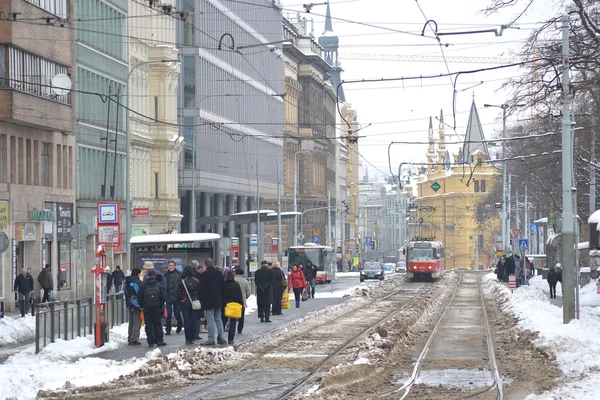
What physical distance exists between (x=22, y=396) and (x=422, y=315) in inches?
927

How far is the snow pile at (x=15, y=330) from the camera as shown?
30406 millimetres

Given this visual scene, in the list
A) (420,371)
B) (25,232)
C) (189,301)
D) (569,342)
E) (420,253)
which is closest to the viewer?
(420,371)

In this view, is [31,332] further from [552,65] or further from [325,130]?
[325,130]

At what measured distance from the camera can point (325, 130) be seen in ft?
468

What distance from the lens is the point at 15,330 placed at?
31594mm

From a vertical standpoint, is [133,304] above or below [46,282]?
above

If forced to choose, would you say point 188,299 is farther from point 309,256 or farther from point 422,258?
point 422,258

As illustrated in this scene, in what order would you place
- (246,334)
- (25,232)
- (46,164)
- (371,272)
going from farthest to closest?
(371,272), (46,164), (25,232), (246,334)

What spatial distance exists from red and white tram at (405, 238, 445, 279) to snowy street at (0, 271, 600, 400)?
46.3 metres

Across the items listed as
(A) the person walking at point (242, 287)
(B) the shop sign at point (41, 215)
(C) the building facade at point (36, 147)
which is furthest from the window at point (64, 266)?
(A) the person walking at point (242, 287)

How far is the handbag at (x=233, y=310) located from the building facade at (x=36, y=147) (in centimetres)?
1971

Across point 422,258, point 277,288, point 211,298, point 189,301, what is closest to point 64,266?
point 277,288

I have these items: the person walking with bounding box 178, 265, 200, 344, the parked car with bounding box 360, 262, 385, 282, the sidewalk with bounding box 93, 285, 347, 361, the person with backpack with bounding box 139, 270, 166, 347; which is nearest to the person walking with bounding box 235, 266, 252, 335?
the sidewalk with bounding box 93, 285, 347, 361

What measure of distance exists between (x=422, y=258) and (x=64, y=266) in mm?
31811
